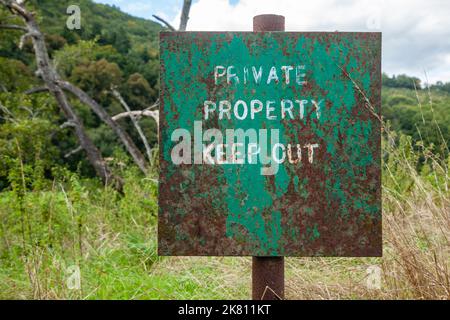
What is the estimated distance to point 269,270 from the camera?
191 cm

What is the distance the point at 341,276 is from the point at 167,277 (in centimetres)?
112

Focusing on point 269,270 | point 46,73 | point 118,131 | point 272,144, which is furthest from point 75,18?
point 46,73

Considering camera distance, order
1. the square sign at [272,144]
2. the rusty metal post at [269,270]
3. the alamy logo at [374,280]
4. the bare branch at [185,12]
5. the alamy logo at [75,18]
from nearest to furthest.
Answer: the square sign at [272,144] → the rusty metal post at [269,270] → the alamy logo at [374,280] → the alamy logo at [75,18] → the bare branch at [185,12]

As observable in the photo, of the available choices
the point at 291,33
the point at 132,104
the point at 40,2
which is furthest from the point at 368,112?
the point at 40,2

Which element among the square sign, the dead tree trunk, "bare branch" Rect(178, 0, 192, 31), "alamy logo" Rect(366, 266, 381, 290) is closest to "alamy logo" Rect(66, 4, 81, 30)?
the square sign

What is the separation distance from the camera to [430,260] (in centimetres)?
242

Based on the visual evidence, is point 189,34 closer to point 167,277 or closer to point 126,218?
point 167,277

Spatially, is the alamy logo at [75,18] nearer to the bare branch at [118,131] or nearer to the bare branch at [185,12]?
the bare branch at [185,12]

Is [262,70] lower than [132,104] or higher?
lower

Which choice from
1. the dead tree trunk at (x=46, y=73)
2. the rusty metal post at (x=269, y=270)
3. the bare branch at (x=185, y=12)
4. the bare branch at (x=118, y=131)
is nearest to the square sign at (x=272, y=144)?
the rusty metal post at (x=269, y=270)

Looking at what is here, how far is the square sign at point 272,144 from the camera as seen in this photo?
1.73 metres

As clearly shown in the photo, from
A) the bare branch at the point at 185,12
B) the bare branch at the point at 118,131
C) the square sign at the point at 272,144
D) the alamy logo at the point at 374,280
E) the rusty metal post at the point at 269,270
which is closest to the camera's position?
the square sign at the point at 272,144

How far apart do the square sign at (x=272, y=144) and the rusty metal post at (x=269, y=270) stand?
17 cm
